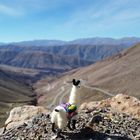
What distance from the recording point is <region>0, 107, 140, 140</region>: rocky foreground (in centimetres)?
1544

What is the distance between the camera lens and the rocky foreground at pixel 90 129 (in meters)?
15.4

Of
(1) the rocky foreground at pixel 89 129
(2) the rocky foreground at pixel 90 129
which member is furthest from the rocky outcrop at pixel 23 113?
(2) the rocky foreground at pixel 90 129

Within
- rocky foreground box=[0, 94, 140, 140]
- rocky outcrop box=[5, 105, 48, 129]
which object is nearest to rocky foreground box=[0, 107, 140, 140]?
rocky foreground box=[0, 94, 140, 140]

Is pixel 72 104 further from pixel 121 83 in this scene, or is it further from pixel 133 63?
pixel 133 63

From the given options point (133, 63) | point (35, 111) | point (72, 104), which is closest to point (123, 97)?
point (35, 111)

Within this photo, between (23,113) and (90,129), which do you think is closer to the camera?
(90,129)

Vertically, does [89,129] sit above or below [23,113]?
below

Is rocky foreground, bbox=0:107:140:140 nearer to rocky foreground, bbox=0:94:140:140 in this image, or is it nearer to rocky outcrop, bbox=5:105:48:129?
rocky foreground, bbox=0:94:140:140

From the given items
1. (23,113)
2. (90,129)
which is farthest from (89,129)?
(23,113)

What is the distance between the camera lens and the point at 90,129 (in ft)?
51.8

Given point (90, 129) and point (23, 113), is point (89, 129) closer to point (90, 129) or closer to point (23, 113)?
point (90, 129)

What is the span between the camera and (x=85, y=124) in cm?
1725

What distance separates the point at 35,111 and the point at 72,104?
24.1 feet

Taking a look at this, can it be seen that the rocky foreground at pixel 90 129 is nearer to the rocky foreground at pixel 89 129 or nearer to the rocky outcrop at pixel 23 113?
the rocky foreground at pixel 89 129
